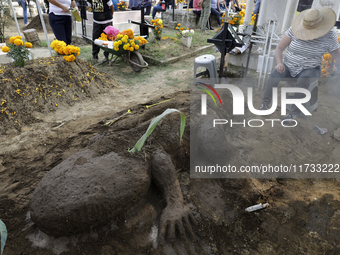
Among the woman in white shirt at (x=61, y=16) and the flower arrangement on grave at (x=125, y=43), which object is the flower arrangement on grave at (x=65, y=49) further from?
the flower arrangement on grave at (x=125, y=43)

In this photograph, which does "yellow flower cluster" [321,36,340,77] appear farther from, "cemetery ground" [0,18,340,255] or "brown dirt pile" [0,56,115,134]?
"brown dirt pile" [0,56,115,134]

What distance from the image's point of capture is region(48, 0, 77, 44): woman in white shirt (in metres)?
5.20

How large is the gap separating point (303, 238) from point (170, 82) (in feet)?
14.7

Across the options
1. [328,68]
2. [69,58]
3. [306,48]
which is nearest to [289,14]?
[328,68]

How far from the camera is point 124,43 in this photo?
237 inches

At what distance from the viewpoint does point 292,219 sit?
2199 millimetres

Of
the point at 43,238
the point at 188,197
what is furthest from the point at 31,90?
the point at 188,197

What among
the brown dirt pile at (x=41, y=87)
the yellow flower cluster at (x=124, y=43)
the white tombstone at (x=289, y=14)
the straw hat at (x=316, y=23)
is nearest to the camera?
the straw hat at (x=316, y=23)

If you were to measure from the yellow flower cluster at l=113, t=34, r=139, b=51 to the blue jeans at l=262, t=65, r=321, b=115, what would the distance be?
3.63 meters

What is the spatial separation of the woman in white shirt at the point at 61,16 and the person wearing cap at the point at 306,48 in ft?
14.9

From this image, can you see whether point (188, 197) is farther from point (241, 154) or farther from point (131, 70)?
point (131, 70)

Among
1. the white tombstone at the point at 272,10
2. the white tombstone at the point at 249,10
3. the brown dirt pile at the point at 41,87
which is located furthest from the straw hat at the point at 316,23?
Answer: the brown dirt pile at the point at 41,87

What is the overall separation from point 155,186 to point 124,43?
4.73 m

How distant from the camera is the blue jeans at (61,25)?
538 centimetres
